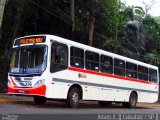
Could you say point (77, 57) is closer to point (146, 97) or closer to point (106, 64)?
Result: point (106, 64)

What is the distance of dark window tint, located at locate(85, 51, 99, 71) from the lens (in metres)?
16.9

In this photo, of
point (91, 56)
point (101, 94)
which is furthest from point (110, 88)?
point (91, 56)

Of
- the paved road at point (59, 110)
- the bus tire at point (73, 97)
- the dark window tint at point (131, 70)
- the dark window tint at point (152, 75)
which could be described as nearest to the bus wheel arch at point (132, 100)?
the dark window tint at point (131, 70)

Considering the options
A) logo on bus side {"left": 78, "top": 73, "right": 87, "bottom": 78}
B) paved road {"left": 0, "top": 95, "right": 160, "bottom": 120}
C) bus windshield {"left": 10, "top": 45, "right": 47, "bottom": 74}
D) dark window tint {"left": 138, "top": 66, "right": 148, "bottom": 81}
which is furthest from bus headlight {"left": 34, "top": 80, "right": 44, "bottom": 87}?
dark window tint {"left": 138, "top": 66, "right": 148, "bottom": 81}

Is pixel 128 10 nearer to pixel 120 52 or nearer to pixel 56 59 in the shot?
pixel 120 52

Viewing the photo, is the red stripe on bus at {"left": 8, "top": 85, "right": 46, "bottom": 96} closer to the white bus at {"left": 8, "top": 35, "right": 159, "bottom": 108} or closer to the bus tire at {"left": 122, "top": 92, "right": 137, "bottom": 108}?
the white bus at {"left": 8, "top": 35, "right": 159, "bottom": 108}

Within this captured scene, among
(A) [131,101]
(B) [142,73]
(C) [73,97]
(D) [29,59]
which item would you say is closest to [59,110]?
(D) [29,59]

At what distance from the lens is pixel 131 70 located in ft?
70.3

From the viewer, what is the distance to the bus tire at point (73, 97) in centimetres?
1558

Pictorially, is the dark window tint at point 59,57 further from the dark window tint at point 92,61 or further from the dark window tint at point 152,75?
the dark window tint at point 152,75

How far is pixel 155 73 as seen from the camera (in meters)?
24.6

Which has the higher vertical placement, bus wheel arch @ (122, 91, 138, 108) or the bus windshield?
the bus windshield

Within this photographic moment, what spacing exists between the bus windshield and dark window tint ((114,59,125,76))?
5692 millimetres

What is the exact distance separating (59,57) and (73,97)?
190cm
